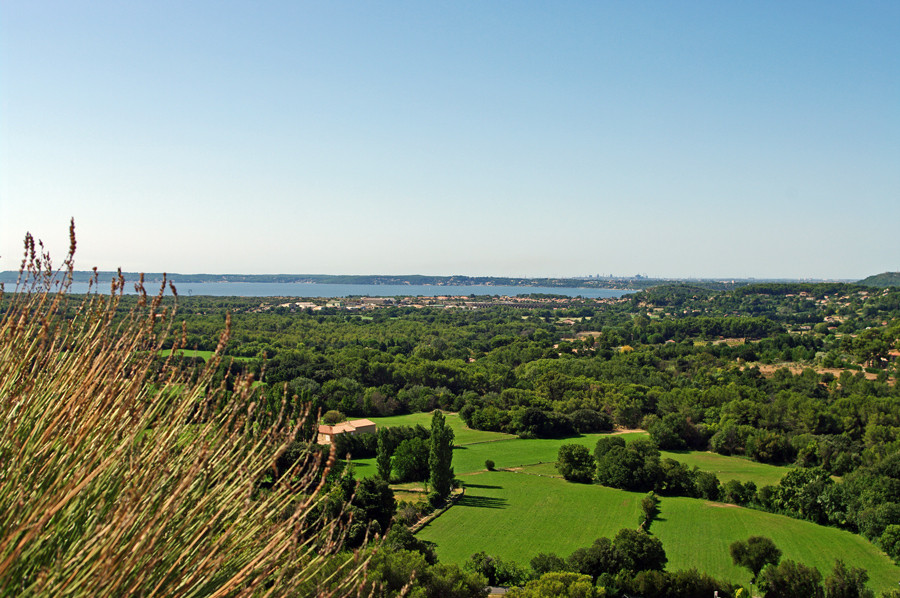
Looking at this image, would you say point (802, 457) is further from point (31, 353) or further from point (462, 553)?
point (31, 353)

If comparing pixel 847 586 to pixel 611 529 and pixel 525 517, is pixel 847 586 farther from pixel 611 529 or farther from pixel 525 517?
pixel 525 517

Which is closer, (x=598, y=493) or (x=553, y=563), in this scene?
(x=553, y=563)

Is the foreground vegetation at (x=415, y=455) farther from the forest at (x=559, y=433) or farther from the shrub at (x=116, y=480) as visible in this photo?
the forest at (x=559, y=433)

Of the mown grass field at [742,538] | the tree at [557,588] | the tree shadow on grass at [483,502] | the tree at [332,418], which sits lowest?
the mown grass field at [742,538]

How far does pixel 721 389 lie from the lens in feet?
166

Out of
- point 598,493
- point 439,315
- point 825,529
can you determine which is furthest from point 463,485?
point 439,315

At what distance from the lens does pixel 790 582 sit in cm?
1922

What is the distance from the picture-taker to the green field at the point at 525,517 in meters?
23.6

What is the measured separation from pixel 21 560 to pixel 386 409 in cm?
4608

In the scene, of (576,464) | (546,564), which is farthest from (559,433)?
(546,564)

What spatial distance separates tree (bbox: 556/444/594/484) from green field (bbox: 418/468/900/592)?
1408mm

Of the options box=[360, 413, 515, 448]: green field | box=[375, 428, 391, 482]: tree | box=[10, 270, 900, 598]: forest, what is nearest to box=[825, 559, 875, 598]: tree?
box=[10, 270, 900, 598]: forest

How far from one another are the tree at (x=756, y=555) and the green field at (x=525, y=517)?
5184 millimetres

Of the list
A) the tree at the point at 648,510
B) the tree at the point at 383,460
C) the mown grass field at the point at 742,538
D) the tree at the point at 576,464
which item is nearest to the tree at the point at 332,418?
the tree at the point at 383,460
